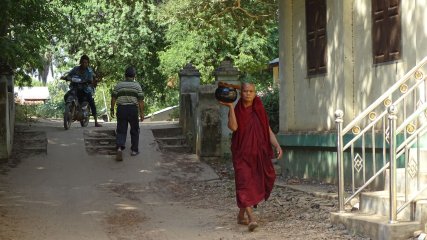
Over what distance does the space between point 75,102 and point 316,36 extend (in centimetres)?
617

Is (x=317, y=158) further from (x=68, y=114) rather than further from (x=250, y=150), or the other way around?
(x=68, y=114)

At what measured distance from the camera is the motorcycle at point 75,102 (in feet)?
48.3

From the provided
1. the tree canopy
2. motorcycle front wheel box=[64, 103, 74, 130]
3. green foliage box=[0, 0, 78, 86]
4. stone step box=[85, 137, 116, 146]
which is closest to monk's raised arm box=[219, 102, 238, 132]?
green foliage box=[0, 0, 78, 86]

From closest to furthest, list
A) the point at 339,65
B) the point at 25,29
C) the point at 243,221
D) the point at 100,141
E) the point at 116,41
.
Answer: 1. the point at 243,221
2. the point at 339,65
3. the point at 25,29
4. the point at 100,141
5. the point at 116,41

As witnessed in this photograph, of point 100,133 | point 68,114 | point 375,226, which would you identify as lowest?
point 375,226

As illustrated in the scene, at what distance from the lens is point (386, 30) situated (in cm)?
941

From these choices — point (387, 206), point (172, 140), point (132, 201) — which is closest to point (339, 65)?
point (132, 201)

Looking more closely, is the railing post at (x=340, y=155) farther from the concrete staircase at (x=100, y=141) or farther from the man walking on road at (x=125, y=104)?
the concrete staircase at (x=100, y=141)

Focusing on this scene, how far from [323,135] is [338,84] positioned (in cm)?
92

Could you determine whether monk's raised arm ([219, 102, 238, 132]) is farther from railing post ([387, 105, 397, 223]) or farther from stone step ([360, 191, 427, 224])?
railing post ([387, 105, 397, 223])

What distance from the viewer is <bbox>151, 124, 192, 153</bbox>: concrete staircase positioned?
14.4 meters

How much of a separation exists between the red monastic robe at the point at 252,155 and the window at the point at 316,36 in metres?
3.59

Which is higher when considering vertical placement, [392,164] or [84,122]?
[84,122]

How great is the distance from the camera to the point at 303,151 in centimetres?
1182
